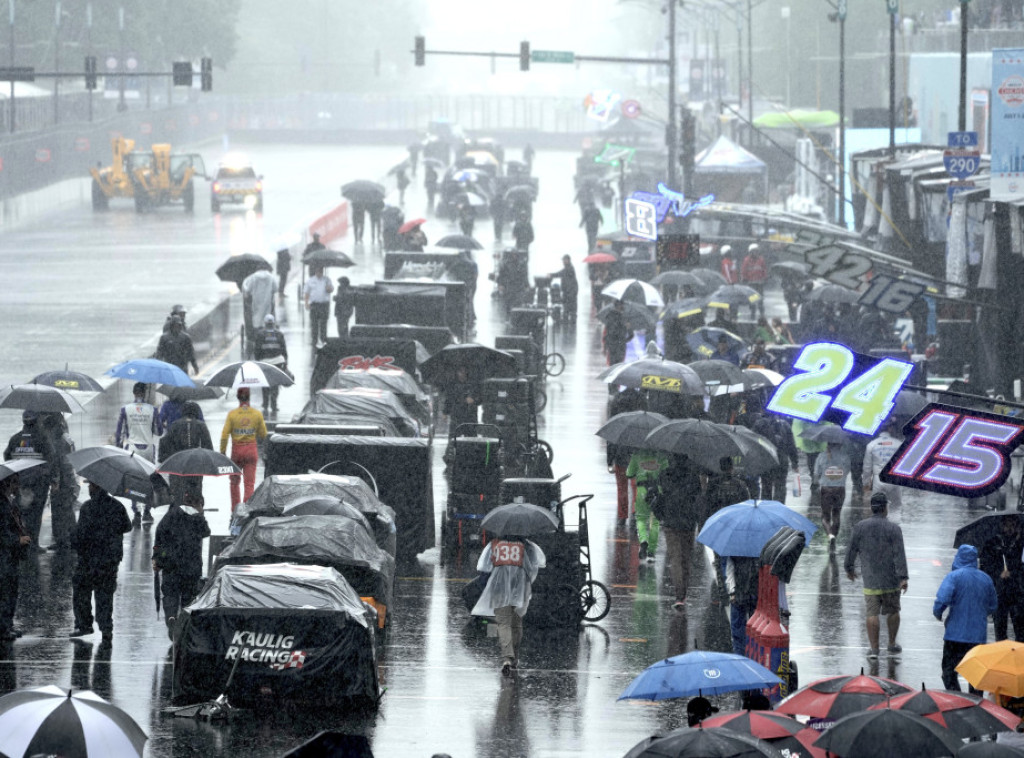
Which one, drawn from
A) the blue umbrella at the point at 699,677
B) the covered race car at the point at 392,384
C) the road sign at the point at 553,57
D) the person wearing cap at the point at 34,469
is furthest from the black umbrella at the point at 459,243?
the blue umbrella at the point at 699,677

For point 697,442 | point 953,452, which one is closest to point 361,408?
point 697,442

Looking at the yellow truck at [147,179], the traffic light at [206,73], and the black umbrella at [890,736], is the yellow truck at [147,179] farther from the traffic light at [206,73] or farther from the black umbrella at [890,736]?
the black umbrella at [890,736]

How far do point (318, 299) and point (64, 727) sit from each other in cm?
2511

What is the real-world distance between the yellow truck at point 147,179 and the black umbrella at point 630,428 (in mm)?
49944

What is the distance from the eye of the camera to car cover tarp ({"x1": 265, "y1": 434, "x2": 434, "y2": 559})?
18391 mm

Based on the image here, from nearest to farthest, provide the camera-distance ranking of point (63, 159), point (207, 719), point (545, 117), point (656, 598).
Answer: point (207, 719) → point (656, 598) → point (63, 159) → point (545, 117)

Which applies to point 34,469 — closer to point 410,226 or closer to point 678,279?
point 678,279

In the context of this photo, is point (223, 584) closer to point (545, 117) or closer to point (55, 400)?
point (55, 400)

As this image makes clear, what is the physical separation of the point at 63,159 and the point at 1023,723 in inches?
2851

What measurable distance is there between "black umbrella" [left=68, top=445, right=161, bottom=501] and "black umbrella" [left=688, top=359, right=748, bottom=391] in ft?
30.1

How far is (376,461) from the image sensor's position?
60.5ft

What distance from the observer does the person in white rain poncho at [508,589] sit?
1451 centimetres

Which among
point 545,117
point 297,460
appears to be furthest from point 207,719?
point 545,117

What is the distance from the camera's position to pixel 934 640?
53.5ft
